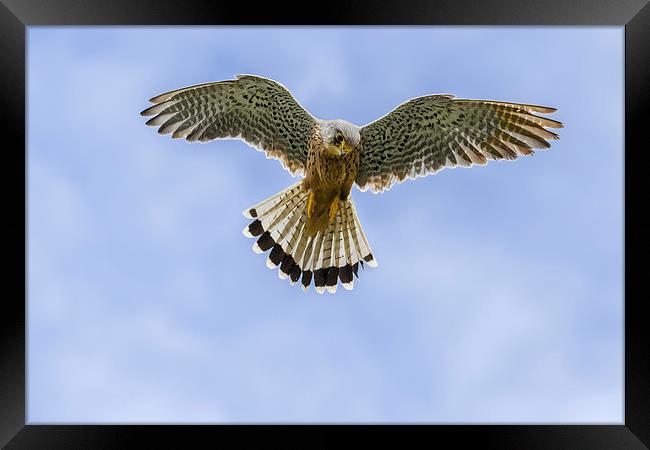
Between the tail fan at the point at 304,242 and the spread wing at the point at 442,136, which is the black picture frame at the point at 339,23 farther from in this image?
the tail fan at the point at 304,242

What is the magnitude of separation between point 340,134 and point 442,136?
0.81 meters

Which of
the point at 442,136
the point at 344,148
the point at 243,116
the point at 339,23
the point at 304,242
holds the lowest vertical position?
the point at 304,242

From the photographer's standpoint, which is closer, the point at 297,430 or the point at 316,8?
the point at 297,430

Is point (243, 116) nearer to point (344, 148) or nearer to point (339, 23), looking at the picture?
point (344, 148)

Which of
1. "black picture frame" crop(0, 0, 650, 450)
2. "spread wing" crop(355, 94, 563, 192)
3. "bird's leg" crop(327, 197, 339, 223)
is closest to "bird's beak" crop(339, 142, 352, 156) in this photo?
"spread wing" crop(355, 94, 563, 192)

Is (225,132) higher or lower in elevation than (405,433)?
higher

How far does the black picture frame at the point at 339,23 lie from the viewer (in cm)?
324

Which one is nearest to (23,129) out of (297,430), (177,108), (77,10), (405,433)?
(77,10)

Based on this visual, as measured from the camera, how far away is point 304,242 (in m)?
5.24

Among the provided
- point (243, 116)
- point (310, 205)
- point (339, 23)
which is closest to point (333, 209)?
point (310, 205)

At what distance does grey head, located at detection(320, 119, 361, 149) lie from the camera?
4.66m

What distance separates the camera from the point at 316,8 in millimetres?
3289

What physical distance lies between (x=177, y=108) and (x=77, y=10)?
57.0 inches

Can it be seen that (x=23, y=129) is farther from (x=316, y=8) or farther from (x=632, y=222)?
(x=632, y=222)
